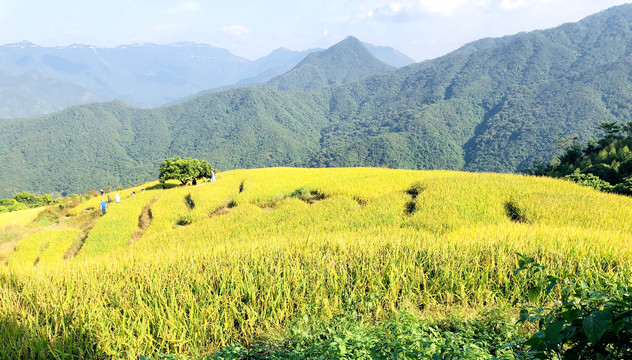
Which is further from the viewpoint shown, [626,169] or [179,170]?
[179,170]

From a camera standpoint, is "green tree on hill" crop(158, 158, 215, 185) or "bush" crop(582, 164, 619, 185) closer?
"bush" crop(582, 164, 619, 185)

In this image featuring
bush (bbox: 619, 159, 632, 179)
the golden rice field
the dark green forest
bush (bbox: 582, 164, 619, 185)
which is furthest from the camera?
bush (bbox: 619, 159, 632, 179)

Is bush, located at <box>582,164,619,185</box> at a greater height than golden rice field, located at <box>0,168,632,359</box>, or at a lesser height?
lesser

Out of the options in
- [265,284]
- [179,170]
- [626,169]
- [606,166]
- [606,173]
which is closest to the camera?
[265,284]

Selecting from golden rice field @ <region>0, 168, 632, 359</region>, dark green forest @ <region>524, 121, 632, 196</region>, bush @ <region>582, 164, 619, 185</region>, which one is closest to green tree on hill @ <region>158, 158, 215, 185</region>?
golden rice field @ <region>0, 168, 632, 359</region>

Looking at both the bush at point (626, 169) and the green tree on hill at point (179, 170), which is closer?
the bush at point (626, 169)

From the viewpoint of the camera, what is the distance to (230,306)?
445cm

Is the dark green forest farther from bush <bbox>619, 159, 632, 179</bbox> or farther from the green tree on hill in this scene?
the green tree on hill

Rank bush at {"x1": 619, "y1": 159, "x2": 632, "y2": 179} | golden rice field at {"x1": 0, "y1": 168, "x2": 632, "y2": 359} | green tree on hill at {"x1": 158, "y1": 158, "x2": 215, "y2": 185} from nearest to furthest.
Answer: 1. golden rice field at {"x1": 0, "y1": 168, "x2": 632, "y2": 359}
2. bush at {"x1": 619, "y1": 159, "x2": 632, "y2": 179}
3. green tree on hill at {"x1": 158, "y1": 158, "x2": 215, "y2": 185}

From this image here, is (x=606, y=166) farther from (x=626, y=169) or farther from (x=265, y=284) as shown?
(x=265, y=284)

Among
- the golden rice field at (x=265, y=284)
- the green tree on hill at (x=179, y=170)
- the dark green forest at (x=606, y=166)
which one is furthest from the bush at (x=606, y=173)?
the green tree on hill at (x=179, y=170)

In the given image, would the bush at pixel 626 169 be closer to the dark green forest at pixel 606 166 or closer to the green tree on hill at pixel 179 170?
the dark green forest at pixel 606 166

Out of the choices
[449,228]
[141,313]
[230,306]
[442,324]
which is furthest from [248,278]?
[449,228]

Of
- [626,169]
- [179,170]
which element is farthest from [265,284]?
[626,169]
